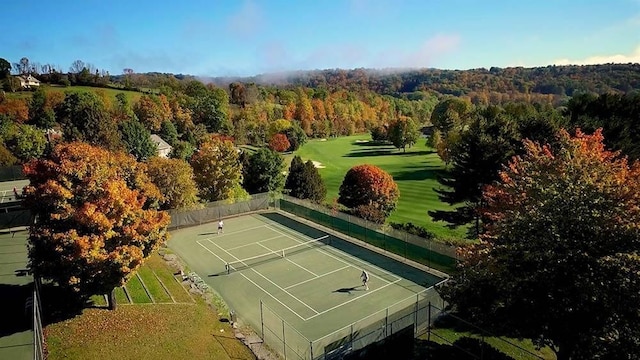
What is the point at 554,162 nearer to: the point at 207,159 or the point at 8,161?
the point at 207,159

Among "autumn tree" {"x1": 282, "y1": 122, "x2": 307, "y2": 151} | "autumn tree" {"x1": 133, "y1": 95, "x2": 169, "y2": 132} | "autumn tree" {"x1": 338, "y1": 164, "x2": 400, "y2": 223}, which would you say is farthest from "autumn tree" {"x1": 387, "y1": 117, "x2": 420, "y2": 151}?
"autumn tree" {"x1": 338, "y1": 164, "x2": 400, "y2": 223}

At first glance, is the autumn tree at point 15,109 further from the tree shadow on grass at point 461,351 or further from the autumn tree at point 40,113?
the tree shadow on grass at point 461,351

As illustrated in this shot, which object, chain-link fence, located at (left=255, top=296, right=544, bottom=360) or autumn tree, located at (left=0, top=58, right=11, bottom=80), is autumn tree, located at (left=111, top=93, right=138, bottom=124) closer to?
autumn tree, located at (left=0, top=58, right=11, bottom=80)

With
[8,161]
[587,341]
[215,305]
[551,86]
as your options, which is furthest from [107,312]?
[551,86]

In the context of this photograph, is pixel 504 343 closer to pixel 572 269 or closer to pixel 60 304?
pixel 572 269

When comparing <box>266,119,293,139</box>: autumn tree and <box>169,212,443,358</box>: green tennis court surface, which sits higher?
<box>266,119,293,139</box>: autumn tree

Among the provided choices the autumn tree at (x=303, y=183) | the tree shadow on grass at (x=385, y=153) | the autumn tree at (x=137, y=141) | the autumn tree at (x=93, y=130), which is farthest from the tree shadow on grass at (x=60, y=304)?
the tree shadow on grass at (x=385, y=153)
